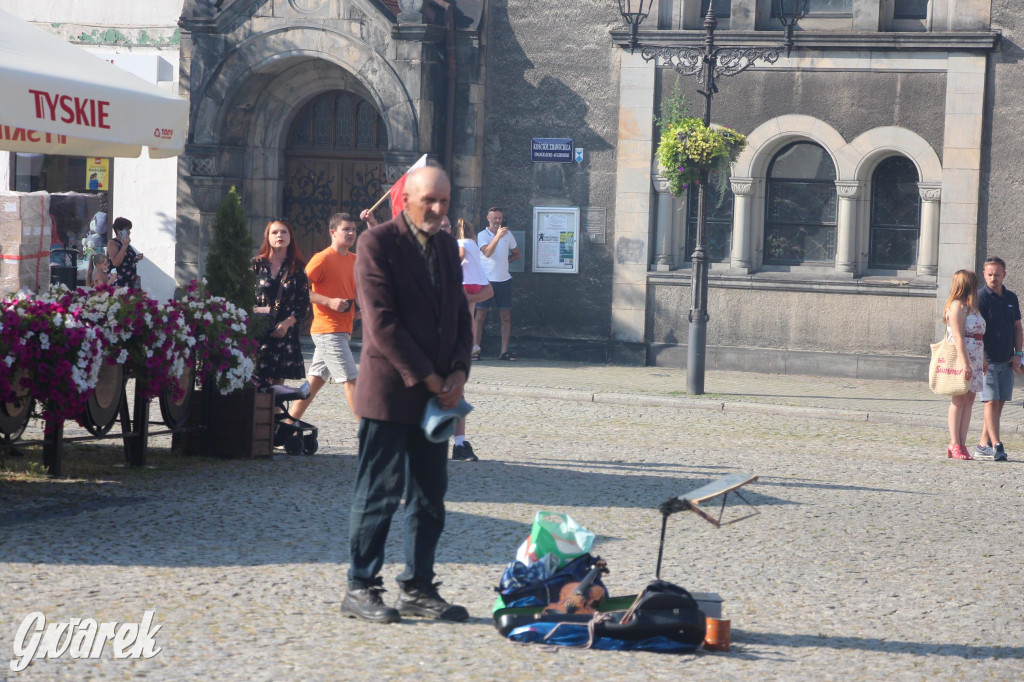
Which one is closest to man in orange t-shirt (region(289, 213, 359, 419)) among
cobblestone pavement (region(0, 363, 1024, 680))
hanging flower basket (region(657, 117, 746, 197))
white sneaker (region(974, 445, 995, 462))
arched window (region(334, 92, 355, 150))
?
cobblestone pavement (region(0, 363, 1024, 680))

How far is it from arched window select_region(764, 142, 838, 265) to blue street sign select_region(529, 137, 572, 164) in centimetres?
270

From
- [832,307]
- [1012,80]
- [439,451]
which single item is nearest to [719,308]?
[832,307]

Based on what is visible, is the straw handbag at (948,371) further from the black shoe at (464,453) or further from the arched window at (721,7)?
the arched window at (721,7)

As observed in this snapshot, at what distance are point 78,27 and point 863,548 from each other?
1769 cm

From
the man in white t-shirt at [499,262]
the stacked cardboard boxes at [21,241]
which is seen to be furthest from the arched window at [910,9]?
the stacked cardboard boxes at [21,241]

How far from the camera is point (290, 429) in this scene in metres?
10.5

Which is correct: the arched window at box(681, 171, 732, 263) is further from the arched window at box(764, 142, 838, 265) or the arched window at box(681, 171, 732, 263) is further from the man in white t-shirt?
the man in white t-shirt

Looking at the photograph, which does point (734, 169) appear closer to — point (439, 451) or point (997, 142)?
point (997, 142)

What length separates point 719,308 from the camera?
719 inches

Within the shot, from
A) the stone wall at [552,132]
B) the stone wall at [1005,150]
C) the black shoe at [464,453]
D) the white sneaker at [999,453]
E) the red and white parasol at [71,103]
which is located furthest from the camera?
the stone wall at [552,132]

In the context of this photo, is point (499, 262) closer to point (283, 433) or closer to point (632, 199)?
point (632, 199)

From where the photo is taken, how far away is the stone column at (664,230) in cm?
1850

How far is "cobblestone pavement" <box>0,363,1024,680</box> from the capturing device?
5410 millimetres

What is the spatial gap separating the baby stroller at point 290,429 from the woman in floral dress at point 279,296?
19 cm
